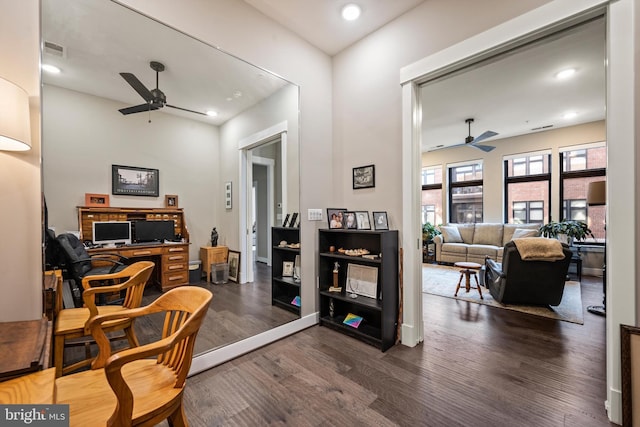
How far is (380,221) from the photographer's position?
2.62m

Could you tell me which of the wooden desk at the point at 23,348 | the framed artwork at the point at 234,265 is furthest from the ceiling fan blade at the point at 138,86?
the wooden desk at the point at 23,348

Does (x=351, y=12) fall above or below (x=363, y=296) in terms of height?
above

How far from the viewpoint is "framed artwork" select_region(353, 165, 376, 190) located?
2.77 meters

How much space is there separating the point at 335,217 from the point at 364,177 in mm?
524

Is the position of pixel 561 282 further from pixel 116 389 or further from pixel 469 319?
pixel 116 389

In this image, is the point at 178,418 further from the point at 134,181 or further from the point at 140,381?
the point at 134,181

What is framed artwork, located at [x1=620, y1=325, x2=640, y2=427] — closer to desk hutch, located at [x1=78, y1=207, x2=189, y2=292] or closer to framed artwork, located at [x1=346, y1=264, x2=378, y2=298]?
framed artwork, located at [x1=346, y1=264, x2=378, y2=298]

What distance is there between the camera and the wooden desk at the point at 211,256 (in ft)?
7.43

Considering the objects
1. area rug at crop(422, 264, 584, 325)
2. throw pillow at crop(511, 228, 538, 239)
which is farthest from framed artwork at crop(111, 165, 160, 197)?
throw pillow at crop(511, 228, 538, 239)

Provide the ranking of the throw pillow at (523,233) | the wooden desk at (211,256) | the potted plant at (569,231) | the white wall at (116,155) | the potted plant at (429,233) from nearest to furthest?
the white wall at (116,155) < the wooden desk at (211,256) < the potted plant at (569,231) < the throw pillow at (523,233) < the potted plant at (429,233)

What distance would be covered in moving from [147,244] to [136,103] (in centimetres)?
100

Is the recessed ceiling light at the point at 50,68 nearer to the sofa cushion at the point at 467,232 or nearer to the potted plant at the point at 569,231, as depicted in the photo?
the potted plant at the point at 569,231

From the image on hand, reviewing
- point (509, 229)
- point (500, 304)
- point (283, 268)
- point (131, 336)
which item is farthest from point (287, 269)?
point (509, 229)

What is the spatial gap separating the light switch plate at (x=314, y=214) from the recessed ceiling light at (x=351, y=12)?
188 centimetres
